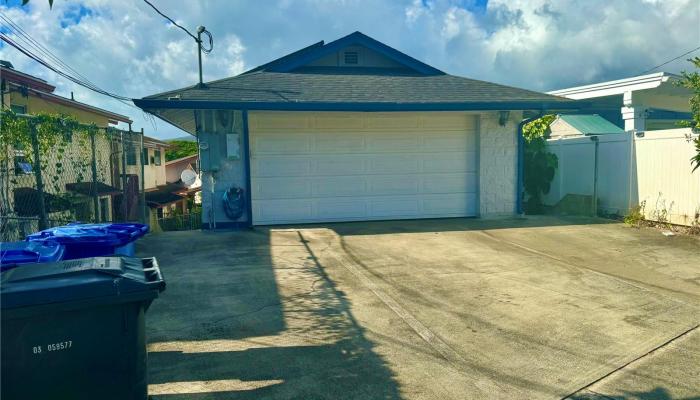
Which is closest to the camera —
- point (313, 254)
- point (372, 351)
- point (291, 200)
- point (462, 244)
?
point (372, 351)

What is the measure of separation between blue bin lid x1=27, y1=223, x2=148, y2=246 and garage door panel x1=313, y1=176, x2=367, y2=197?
6467 mm

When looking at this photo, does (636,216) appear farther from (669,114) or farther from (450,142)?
(669,114)

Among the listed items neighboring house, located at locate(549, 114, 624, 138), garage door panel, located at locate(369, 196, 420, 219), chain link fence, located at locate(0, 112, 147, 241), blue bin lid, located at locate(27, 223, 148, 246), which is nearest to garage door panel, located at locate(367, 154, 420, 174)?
garage door panel, located at locate(369, 196, 420, 219)

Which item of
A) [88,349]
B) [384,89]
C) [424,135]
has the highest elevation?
[384,89]

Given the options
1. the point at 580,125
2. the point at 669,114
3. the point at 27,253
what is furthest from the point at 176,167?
the point at 27,253

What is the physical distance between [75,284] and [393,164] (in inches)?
365

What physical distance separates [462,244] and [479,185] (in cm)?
332

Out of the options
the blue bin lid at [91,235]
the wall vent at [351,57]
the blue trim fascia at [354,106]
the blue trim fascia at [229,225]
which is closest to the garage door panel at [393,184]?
the blue trim fascia at [354,106]

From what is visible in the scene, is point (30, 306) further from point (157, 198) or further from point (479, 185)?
point (157, 198)

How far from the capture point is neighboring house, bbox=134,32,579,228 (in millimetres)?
10672

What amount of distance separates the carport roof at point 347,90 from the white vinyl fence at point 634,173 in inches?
72.6

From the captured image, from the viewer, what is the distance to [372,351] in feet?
14.6

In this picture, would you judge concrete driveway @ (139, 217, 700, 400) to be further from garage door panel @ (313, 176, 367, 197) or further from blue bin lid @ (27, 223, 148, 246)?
garage door panel @ (313, 176, 367, 197)

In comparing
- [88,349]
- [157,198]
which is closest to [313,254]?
[88,349]
